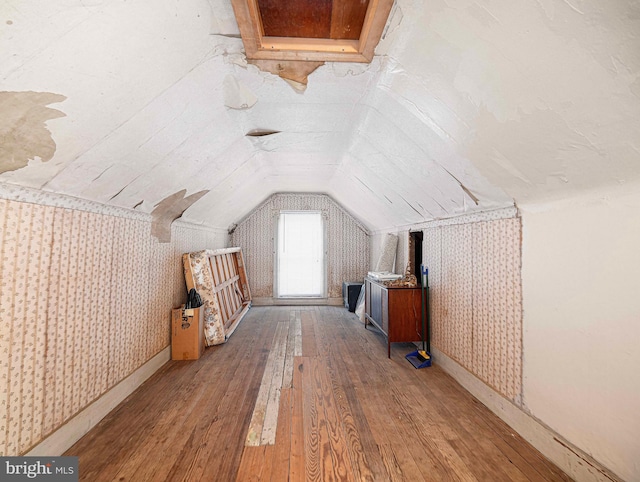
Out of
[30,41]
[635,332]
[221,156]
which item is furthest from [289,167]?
[635,332]

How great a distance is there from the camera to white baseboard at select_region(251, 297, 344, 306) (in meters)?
7.22

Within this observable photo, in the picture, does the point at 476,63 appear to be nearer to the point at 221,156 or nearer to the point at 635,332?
the point at 635,332

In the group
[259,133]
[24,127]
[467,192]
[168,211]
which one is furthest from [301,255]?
[24,127]

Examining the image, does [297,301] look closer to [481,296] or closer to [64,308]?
[481,296]

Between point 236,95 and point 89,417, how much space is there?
2781 mm

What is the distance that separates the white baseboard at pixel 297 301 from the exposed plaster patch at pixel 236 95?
17.6 feet

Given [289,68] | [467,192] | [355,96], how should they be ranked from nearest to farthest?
1. [289,68]
2. [355,96]
3. [467,192]

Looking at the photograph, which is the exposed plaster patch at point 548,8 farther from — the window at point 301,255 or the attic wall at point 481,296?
the window at point 301,255

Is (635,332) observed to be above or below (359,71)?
below

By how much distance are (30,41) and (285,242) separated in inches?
245

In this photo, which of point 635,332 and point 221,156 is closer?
point 635,332

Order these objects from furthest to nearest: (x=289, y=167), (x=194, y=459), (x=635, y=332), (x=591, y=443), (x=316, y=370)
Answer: (x=289, y=167)
(x=316, y=370)
(x=194, y=459)
(x=591, y=443)
(x=635, y=332)

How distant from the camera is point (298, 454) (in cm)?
209

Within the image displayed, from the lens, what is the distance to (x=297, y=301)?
23.9 ft
